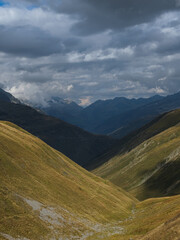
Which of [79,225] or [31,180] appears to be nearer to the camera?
[79,225]

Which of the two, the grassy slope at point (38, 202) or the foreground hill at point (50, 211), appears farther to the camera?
the grassy slope at point (38, 202)

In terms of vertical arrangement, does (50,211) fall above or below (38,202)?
below

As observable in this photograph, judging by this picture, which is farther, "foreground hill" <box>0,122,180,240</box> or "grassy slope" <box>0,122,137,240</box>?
"grassy slope" <box>0,122,137,240</box>

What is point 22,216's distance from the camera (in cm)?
4522

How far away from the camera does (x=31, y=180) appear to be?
65.5 m

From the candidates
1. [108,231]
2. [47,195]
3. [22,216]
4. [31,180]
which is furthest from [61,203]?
[22,216]

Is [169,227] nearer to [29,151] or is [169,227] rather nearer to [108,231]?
[108,231]

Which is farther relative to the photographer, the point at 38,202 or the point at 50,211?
the point at 38,202

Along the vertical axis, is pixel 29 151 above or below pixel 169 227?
above

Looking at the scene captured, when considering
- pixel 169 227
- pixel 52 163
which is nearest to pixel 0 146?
pixel 52 163

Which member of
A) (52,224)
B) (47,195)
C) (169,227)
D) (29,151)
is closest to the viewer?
(169,227)

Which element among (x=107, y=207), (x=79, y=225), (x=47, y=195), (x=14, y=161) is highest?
(x=14, y=161)

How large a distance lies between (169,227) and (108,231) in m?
25.4

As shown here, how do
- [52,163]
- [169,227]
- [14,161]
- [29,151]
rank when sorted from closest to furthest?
[169,227] → [14,161] → [29,151] → [52,163]
